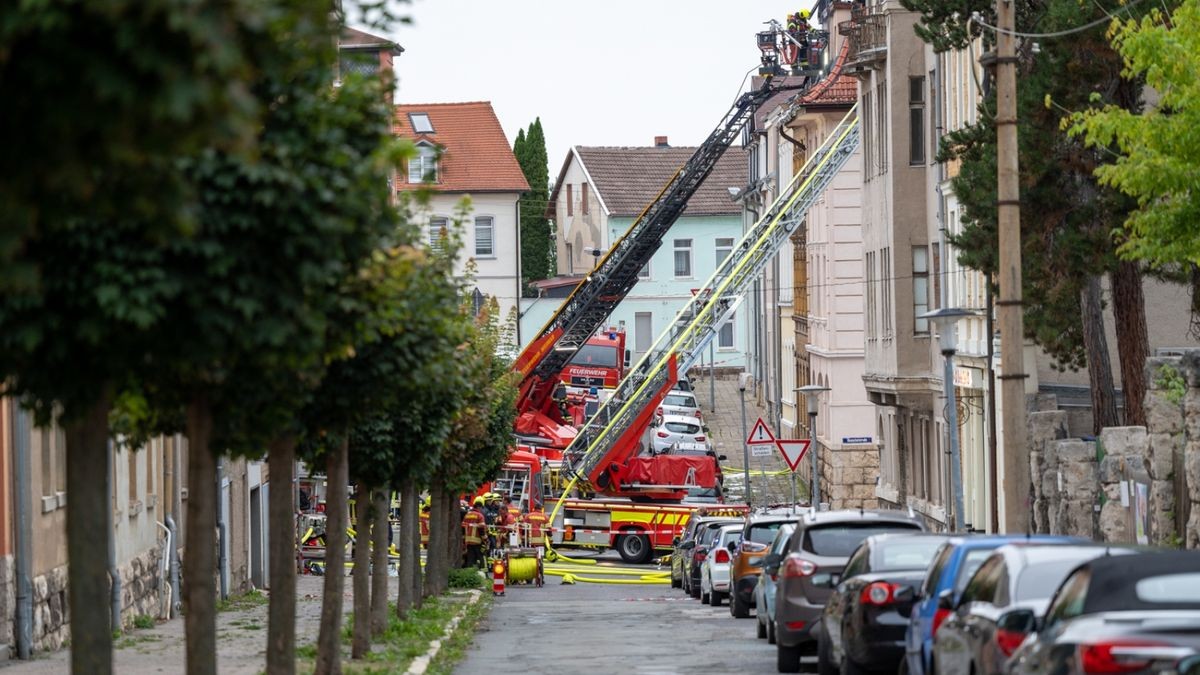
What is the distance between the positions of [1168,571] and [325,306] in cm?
462

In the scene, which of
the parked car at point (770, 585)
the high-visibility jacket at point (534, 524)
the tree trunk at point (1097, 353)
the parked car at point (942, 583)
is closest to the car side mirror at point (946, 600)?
the parked car at point (942, 583)

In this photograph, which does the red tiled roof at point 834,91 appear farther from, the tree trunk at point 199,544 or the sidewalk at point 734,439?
the tree trunk at point 199,544

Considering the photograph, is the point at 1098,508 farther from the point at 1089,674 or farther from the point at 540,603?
the point at 1089,674

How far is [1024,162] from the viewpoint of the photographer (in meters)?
29.2

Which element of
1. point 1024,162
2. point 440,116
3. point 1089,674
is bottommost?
point 1089,674

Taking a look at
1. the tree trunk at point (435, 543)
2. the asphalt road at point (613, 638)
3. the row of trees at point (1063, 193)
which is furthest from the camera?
the tree trunk at point (435, 543)

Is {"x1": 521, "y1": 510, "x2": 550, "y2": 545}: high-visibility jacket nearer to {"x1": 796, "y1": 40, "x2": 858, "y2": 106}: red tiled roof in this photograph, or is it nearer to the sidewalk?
the sidewalk

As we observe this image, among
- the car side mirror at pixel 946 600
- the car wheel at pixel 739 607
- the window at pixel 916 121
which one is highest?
the window at pixel 916 121

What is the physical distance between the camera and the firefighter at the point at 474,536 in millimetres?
48625

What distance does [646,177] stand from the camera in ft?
360

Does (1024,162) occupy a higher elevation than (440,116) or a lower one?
lower

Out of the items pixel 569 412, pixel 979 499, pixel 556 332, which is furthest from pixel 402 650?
pixel 569 412

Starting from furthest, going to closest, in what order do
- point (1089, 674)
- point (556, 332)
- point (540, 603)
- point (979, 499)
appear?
point (556, 332) → point (979, 499) → point (540, 603) → point (1089, 674)

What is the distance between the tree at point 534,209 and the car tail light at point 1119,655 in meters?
99.6
